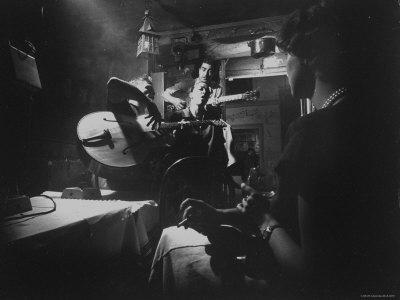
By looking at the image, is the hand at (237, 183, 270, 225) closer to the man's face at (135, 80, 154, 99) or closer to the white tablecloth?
the white tablecloth

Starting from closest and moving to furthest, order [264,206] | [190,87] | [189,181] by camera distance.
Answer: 1. [264,206]
2. [189,181]
3. [190,87]

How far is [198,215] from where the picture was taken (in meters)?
1.63

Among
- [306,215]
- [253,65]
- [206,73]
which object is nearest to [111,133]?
[306,215]

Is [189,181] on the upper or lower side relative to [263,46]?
lower

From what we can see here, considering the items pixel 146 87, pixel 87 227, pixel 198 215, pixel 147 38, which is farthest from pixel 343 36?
pixel 147 38

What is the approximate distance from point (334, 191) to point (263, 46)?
19.1ft

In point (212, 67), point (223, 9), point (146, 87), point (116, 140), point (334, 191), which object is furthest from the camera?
point (212, 67)

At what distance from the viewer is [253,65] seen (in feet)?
24.6

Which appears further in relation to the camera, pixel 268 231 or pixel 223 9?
pixel 223 9

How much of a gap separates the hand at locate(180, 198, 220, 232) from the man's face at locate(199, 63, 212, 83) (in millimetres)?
5629

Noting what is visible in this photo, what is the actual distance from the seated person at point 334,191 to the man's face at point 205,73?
18.1 ft

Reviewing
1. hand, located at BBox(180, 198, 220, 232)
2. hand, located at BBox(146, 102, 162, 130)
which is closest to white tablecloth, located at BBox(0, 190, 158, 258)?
hand, located at BBox(180, 198, 220, 232)

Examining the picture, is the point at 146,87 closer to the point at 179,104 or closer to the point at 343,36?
the point at 179,104

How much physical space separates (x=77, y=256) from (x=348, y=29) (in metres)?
Result: 2.40
